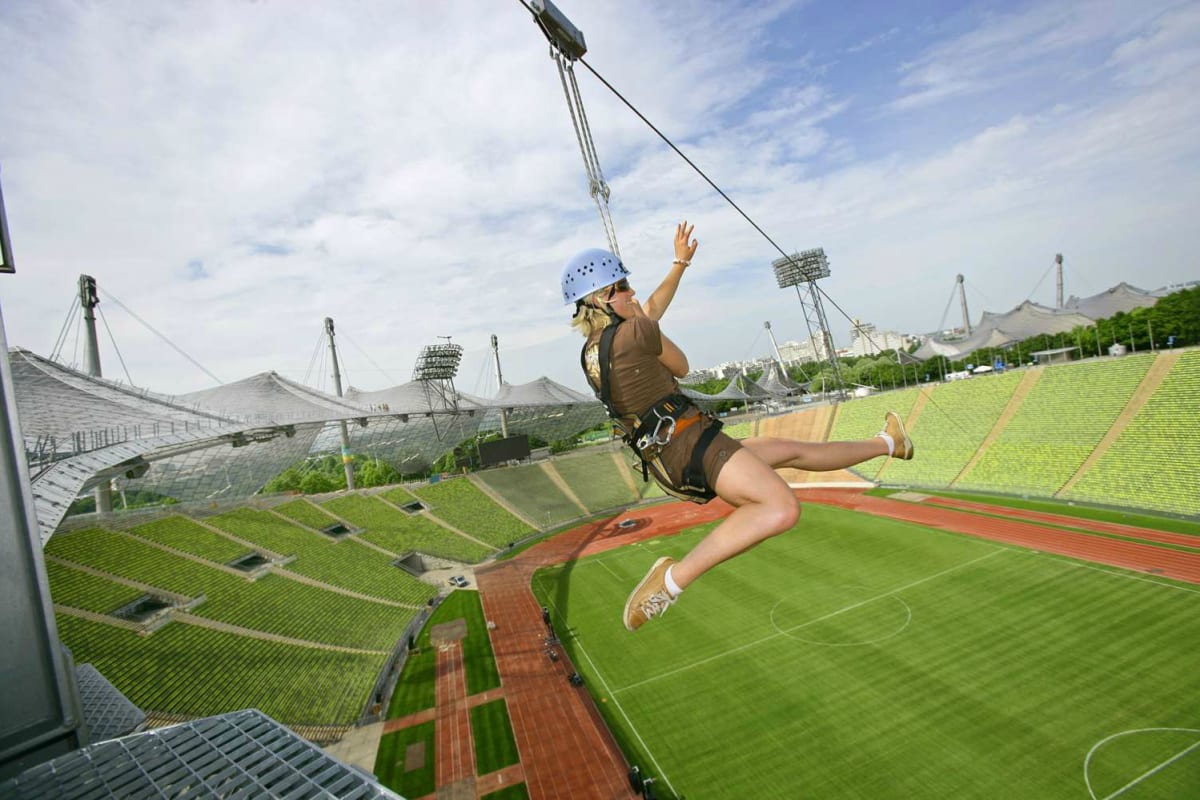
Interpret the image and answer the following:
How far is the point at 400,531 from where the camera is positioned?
34.1 metres

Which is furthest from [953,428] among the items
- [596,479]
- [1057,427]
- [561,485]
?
[561,485]

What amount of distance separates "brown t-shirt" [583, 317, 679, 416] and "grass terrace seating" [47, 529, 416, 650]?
2139cm

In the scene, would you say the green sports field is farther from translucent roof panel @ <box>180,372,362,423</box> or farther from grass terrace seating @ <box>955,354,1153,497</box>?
translucent roof panel @ <box>180,372,362,423</box>

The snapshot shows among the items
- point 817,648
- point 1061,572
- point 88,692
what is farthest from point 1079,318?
point 88,692

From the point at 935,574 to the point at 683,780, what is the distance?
14417 millimetres

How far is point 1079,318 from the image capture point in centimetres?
6103

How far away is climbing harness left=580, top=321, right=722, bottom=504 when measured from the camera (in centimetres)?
370

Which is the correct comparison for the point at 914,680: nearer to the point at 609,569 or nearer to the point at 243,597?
the point at 609,569

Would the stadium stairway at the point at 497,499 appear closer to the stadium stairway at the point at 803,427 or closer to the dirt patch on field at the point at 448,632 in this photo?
the dirt patch on field at the point at 448,632

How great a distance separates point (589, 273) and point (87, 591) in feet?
78.8

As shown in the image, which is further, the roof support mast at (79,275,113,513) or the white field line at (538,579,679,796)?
the roof support mast at (79,275,113,513)

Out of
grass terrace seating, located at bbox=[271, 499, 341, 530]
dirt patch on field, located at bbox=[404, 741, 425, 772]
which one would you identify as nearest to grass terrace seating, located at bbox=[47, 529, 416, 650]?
dirt patch on field, located at bbox=[404, 741, 425, 772]

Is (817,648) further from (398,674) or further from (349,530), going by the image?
(349,530)

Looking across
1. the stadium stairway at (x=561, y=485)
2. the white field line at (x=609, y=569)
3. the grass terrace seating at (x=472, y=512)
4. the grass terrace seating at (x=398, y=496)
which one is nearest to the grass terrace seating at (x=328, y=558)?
the grass terrace seating at (x=398, y=496)
